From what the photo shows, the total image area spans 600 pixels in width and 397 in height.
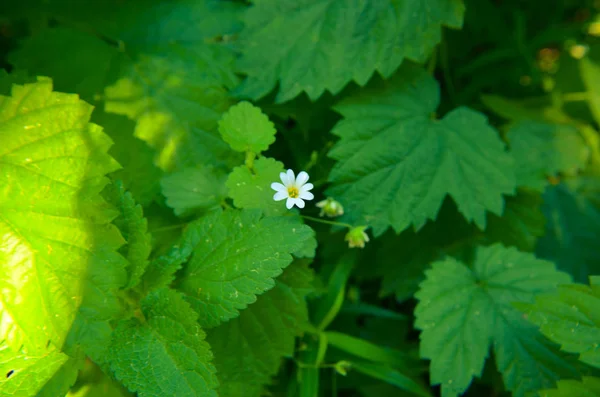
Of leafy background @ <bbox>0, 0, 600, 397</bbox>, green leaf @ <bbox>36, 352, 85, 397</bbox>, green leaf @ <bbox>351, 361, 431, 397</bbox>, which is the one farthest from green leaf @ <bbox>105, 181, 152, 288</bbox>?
green leaf @ <bbox>351, 361, 431, 397</bbox>

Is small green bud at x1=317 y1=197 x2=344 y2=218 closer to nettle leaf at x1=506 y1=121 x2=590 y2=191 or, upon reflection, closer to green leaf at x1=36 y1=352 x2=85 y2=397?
green leaf at x1=36 y1=352 x2=85 y2=397

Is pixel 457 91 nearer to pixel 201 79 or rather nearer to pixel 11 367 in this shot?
pixel 201 79

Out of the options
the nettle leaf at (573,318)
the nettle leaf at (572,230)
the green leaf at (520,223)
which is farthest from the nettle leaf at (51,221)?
the nettle leaf at (572,230)

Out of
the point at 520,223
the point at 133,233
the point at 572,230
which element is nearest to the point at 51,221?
the point at 133,233

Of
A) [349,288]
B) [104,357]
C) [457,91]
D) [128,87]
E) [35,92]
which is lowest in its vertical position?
[349,288]

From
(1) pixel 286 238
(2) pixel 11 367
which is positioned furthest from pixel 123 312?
(1) pixel 286 238
